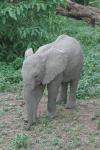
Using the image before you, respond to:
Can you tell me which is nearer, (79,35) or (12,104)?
(12,104)

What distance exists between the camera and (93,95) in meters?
6.71

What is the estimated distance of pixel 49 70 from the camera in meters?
4.68

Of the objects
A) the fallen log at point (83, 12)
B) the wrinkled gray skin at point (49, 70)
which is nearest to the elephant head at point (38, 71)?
the wrinkled gray skin at point (49, 70)

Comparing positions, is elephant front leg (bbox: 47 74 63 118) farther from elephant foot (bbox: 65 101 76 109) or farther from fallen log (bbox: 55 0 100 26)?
fallen log (bbox: 55 0 100 26)

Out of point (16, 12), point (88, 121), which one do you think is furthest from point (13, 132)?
point (16, 12)

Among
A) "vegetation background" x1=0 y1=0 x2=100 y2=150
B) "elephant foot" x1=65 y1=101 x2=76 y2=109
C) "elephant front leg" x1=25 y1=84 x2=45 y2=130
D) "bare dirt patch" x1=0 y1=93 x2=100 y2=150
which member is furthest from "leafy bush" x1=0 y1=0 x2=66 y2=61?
"elephant front leg" x1=25 y1=84 x2=45 y2=130

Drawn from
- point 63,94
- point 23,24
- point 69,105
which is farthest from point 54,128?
point 23,24

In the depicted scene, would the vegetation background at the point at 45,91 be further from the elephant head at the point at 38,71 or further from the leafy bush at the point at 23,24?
the elephant head at the point at 38,71

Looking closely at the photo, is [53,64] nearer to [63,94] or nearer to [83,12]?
[63,94]

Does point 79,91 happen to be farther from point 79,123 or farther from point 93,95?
point 79,123

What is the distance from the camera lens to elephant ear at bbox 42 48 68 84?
15.3ft

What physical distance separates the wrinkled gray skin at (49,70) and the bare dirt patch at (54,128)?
9.0 inches

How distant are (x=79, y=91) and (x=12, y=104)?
1916 millimetres

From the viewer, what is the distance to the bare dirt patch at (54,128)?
432 cm
